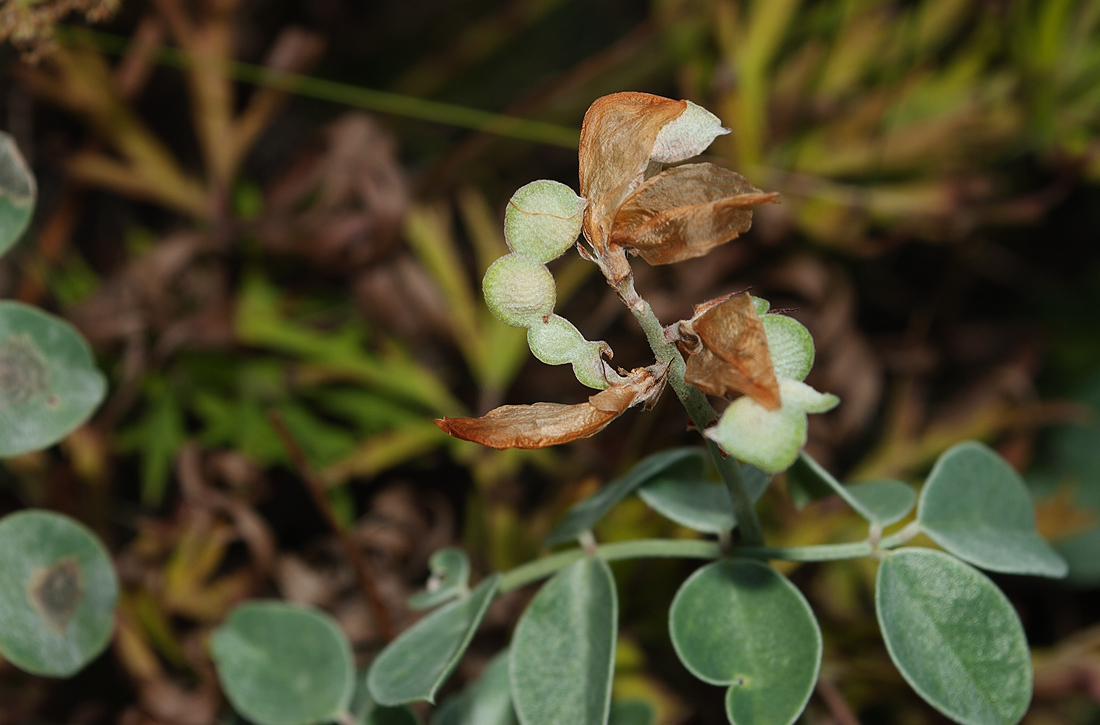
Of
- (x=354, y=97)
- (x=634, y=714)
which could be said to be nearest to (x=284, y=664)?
(x=634, y=714)

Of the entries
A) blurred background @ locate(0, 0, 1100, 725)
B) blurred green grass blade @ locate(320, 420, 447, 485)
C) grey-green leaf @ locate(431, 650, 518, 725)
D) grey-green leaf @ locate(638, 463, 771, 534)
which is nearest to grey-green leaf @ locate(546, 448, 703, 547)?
grey-green leaf @ locate(638, 463, 771, 534)

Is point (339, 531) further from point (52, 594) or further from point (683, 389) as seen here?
point (683, 389)

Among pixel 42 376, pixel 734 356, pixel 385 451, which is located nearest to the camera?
pixel 734 356

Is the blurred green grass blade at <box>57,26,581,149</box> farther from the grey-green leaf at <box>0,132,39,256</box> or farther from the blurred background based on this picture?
the grey-green leaf at <box>0,132,39,256</box>

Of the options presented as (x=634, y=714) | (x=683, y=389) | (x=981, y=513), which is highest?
(x=683, y=389)

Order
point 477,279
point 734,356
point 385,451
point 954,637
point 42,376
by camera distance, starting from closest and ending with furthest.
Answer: point 734,356 < point 954,637 < point 42,376 < point 385,451 < point 477,279

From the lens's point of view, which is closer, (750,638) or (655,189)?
(655,189)
